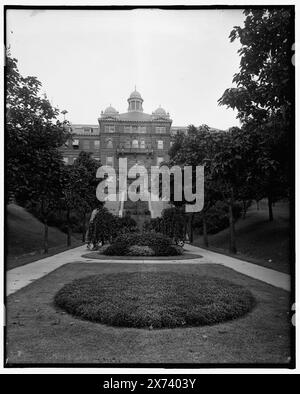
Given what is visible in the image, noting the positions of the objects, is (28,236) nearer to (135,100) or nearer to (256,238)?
(256,238)

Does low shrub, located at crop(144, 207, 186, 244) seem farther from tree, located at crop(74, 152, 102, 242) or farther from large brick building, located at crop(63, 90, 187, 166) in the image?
large brick building, located at crop(63, 90, 187, 166)

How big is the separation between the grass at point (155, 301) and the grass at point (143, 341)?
185 millimetres

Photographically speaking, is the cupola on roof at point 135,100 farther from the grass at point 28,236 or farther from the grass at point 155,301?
the grass at point 28,236

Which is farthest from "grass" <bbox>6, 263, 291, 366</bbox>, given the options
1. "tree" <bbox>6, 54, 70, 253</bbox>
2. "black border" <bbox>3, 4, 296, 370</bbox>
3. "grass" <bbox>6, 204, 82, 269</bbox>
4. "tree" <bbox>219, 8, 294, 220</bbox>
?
"grass" <bbox>6, 204, 82, 269</bbox>

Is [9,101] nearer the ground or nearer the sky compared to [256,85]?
nearer the ground

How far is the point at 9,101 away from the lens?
753cm

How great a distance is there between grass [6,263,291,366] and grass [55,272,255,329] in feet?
0.61

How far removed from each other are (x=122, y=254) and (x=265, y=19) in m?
14.0

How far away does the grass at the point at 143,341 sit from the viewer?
4.89 metres

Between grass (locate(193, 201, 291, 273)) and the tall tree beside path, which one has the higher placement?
the tall tree beside path

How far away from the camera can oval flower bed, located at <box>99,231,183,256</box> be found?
1872cm

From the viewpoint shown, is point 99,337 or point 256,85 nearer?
point 99,337

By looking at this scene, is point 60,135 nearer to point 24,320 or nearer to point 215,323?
point 24,320
